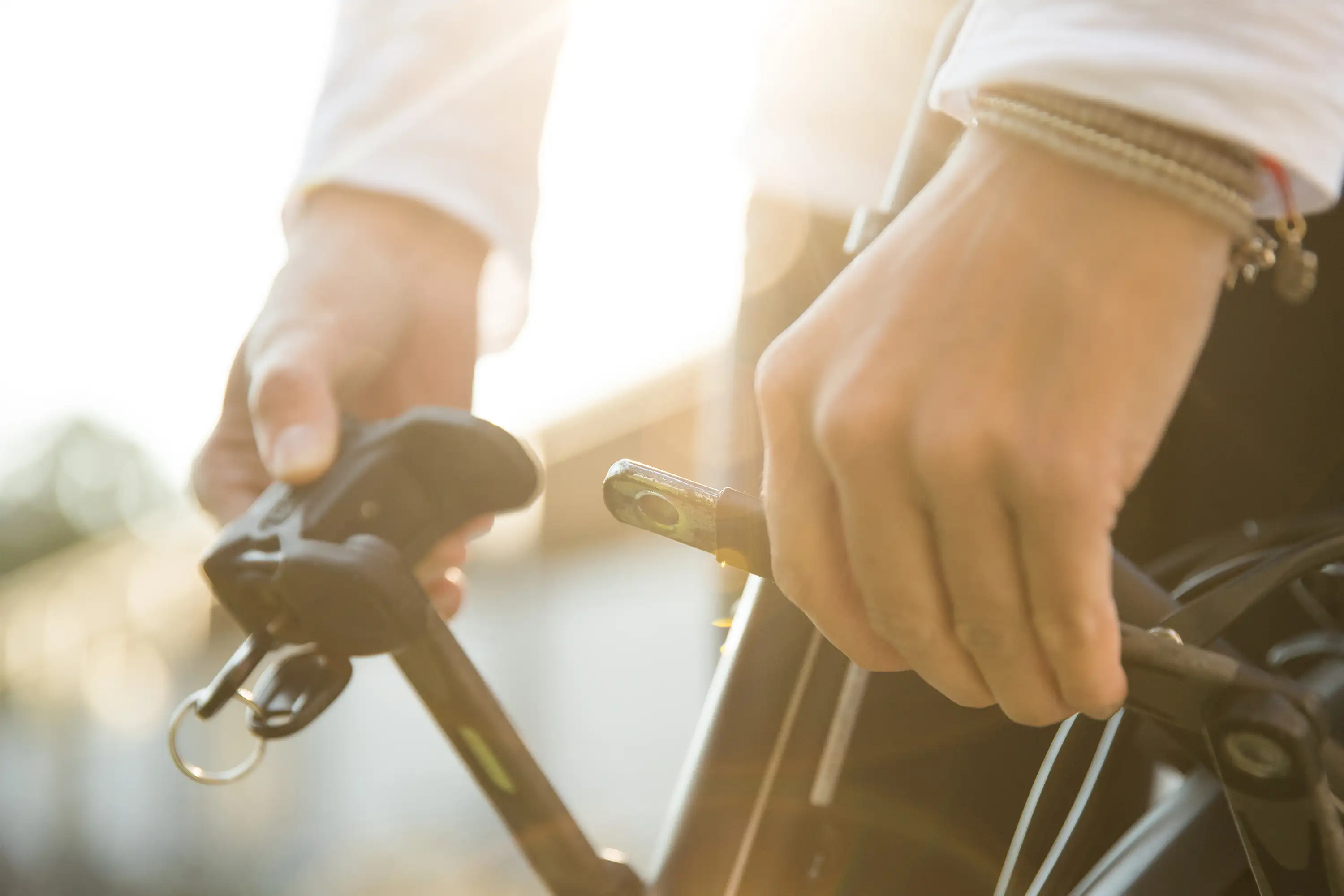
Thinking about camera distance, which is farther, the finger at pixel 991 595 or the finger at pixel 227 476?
the finger at pixel 227 476

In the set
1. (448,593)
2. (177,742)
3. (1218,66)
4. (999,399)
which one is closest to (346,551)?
(177,742)

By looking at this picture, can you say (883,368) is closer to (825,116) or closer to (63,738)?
(825,116)

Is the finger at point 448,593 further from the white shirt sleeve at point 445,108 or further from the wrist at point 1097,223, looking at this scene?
the wrist at point 1097,223

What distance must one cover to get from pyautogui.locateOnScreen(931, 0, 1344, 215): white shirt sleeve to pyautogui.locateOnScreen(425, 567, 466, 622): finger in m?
0.78

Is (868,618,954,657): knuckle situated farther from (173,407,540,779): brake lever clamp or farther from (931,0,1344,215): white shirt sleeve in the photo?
(173,407,540,779): brake lever clamp

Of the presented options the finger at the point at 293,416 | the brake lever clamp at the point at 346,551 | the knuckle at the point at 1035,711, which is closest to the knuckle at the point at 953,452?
the knuckle at the point at 1035,711

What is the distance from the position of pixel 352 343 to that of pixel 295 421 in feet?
0.50

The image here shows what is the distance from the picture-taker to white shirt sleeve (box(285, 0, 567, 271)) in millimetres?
1022

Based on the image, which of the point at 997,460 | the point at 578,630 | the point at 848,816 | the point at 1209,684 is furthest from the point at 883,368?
the point at 578,630

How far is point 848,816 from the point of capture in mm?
802

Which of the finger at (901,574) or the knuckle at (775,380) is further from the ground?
the knuckle at (775,380)

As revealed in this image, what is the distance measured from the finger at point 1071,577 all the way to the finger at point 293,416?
0.58 metres

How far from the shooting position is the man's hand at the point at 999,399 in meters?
0.39

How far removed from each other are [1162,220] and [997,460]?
0.12m
